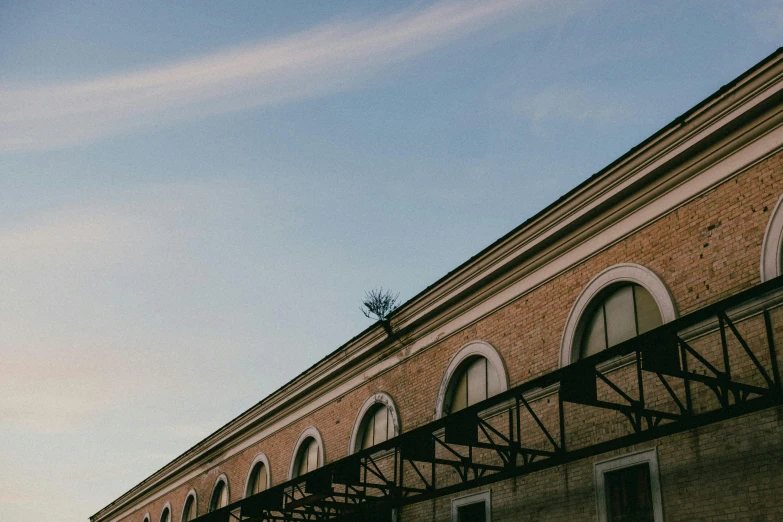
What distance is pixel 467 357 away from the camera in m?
14.4

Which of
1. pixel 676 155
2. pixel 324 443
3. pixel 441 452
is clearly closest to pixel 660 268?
pixel 676 155

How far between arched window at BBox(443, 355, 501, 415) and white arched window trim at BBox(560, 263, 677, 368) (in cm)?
192

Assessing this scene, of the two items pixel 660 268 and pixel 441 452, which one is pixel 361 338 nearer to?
pixel 441 452

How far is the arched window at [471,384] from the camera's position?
13.7m

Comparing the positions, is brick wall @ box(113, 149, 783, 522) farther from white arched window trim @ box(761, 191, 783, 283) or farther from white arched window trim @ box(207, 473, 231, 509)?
white arched window trim @ box(207, 473, 231, 509)

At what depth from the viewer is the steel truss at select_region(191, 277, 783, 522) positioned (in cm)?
807

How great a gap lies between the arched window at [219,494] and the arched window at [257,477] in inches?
83.6

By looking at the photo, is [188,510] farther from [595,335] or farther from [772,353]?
[772,353]

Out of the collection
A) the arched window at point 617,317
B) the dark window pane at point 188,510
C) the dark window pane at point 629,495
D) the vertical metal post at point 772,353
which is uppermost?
the arched window at point 617,317

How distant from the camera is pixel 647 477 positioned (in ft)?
33.0

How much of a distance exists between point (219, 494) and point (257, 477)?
3.51 metres

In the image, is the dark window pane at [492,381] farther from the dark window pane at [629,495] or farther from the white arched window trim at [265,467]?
the white arched window trim at [265,467]

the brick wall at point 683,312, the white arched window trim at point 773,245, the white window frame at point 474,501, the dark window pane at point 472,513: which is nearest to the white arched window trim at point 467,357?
the brick wall at point 683,312

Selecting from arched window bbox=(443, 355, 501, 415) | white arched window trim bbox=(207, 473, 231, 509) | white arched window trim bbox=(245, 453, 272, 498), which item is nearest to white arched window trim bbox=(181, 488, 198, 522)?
white arched window trim bbox=(207, 473, 231, 509)
